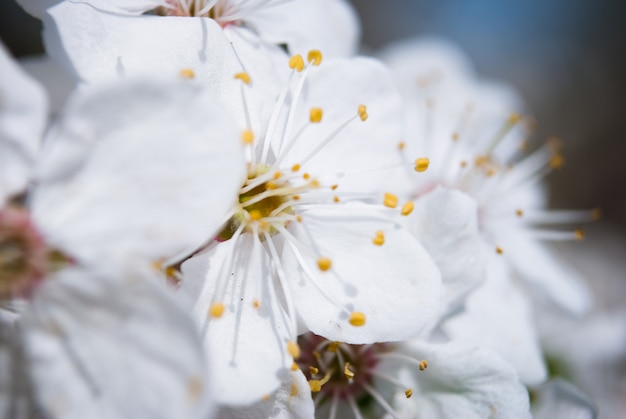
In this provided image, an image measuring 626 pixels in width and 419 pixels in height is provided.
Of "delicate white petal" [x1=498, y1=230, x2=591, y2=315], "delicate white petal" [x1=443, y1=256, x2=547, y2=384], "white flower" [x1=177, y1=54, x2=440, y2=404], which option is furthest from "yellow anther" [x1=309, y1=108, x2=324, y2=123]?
"delicate white petal" [x1=498, y1=230, x2=591, y2=315]

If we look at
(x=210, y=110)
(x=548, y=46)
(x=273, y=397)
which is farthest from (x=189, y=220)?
(x=548, y=46)

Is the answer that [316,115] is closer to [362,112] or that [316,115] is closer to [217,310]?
[362,112]

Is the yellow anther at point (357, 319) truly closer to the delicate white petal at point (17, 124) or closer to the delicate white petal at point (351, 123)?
the delicate white petal at point (351, 123)

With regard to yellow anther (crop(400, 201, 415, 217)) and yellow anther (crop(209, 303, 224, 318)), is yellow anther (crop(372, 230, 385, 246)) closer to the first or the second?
yellow anther (crop(400, 201, 415, 217))

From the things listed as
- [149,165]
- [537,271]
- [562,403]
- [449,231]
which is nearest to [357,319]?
[449,231]

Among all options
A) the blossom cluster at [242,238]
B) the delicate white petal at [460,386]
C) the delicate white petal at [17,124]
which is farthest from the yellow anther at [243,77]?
the delicate white petal at [460,386]

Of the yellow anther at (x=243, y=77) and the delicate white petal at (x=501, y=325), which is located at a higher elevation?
the yellow anther at (x=243, y=77)

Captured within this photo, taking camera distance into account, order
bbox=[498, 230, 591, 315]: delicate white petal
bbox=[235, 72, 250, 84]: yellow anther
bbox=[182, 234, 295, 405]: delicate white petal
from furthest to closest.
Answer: bbox=[498, 230, 591, 315]: delicate white petal < bbox=[235, 72, 250, 84]: yellow anther < bbox=[182, 234, 295, 405]: delicate white petal

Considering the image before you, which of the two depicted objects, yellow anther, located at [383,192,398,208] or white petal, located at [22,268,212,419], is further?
yellow anther, located at [383,192,398,208]
